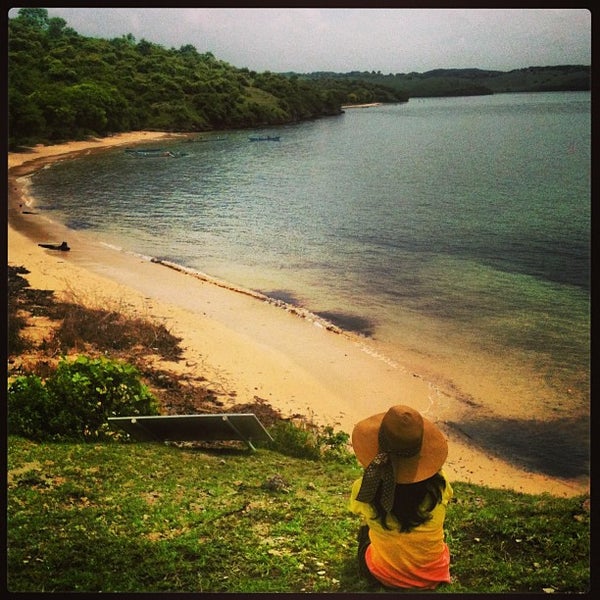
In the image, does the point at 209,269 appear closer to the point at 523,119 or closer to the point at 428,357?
the point at 428,357

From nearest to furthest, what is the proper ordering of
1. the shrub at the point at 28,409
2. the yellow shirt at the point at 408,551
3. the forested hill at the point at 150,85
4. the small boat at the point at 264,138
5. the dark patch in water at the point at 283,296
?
the yellow shirt at the point at 408,551 < the shrub at the point at 28,409 < the forested hill at the point at 150,85 < the dark patch in water at the point at 283,296 < the small boat at the point at 264,138

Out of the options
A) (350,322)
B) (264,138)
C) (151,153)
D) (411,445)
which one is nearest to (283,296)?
(350,322)

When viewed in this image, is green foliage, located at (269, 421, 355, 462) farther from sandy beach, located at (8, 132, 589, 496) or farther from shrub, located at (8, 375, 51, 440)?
shrub, located at (8, 375, 51, 440)

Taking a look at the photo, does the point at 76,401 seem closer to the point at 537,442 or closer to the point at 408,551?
the point at 408,551

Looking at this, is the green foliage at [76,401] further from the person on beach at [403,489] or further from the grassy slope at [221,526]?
the person on beach at [403,489]

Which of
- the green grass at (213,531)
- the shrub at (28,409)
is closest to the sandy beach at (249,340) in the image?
the green grass at (213,531)

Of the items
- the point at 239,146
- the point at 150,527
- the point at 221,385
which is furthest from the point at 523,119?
the point at 150,527

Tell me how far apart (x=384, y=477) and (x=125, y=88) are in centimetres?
720

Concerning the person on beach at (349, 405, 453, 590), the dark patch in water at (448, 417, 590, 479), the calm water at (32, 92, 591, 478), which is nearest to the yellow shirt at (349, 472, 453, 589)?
the person on beach at (349, 405, 453, 590)

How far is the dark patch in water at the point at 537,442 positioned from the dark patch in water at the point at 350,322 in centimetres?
269

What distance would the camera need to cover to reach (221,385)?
6.62m

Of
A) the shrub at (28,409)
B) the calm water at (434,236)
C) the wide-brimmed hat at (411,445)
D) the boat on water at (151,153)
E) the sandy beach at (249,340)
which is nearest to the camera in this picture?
the wide-brimmed hat at (411,445)

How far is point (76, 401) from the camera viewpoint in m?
5.14

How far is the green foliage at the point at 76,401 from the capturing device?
16.6 ft
